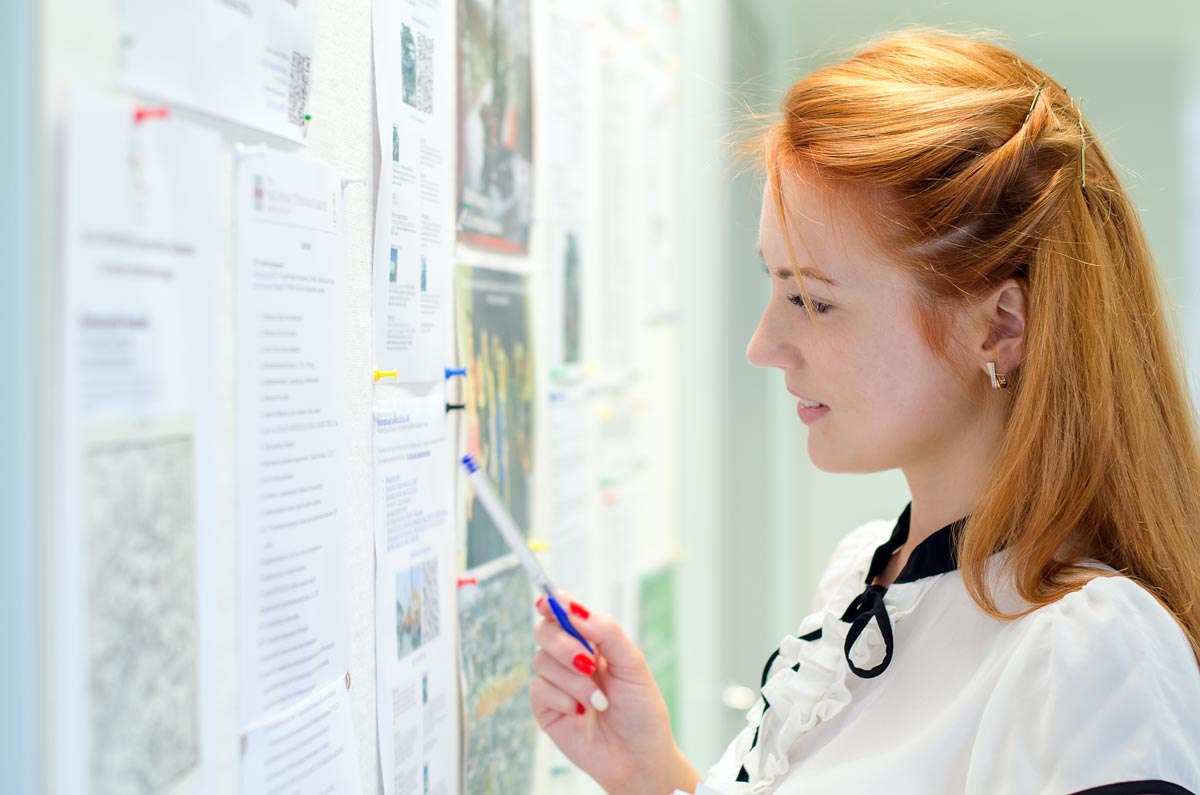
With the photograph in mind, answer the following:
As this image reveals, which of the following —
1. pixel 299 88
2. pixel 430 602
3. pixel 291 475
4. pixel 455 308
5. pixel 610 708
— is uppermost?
pixel 299 88

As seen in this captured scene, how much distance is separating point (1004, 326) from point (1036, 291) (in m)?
0.04

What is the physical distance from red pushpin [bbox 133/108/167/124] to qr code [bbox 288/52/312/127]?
0.12 meters

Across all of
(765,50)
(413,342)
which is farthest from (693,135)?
(413,342)

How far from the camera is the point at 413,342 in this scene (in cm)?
77

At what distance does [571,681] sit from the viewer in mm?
884

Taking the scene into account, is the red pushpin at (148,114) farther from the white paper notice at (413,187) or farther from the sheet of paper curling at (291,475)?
the white paper notice at (413,187)

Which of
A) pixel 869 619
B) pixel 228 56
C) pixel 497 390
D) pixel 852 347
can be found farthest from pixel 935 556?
pixel 228 56

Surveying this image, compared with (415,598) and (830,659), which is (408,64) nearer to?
(415,598)

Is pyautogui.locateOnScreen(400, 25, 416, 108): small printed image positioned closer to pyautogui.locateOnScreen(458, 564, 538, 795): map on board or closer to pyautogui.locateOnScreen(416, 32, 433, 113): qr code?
pyautogui.locateOnScreen(416, 32, 433, 113): qr code

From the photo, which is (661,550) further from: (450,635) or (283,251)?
(283,251)

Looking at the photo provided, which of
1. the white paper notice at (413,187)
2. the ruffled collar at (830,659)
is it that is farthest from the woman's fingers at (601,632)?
the white paper notice at (413,187)

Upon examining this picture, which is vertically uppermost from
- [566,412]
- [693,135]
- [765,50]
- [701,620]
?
[765,50]

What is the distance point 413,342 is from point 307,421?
18 centimetres

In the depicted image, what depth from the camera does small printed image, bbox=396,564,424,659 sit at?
2.47 feet
